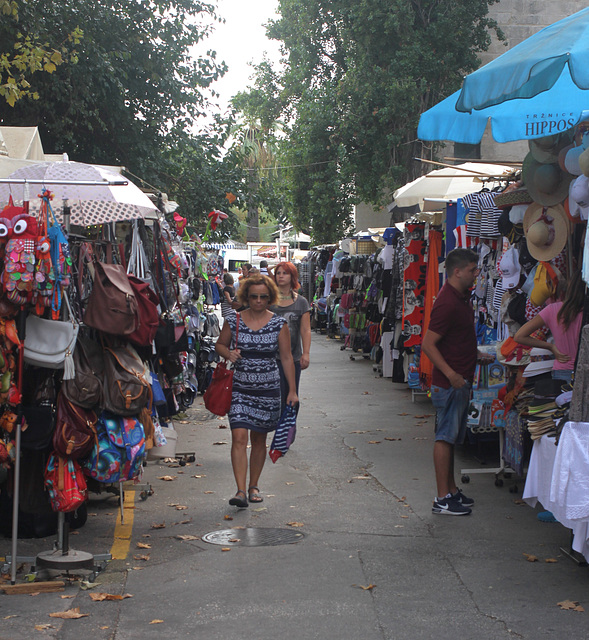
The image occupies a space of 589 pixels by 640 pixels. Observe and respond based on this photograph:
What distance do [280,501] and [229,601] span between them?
248 cm

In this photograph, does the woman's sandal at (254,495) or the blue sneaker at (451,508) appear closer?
the blue sneaker at (451,508)

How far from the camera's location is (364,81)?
2572 centimetres

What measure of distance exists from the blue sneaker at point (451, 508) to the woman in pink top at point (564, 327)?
1.29 m

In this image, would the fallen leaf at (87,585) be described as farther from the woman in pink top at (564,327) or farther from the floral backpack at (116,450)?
the woman in pink top at (564,327)

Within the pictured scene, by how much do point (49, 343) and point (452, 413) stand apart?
324 cm

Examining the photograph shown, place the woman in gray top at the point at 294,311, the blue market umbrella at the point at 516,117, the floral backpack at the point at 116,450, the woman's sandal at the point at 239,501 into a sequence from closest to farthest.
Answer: the floral backpack at the point at 116,450, the blue market umbrella at the point at 516,117, the woman's sandal at the point at 239,501, the woman in gray top at the point at 294,311

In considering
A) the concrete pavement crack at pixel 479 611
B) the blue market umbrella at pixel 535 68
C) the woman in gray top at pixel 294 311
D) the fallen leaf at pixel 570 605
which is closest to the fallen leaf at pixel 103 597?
the concrete pavement crack at pixel 479 611

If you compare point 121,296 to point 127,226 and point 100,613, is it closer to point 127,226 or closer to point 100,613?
point 100,613

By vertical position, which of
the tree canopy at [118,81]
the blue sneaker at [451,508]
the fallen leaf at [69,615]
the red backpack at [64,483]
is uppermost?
the tree canopy at [118,81]

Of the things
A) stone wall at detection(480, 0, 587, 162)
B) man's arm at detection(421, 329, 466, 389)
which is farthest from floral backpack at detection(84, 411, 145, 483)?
stone wall at detection(480, 0, 587, 162)

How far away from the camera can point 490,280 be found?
9.10 m

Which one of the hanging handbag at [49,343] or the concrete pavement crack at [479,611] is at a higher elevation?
the hanging handbag at [49,343]

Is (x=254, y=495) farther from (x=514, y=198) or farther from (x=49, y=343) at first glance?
(x=514, y=198)

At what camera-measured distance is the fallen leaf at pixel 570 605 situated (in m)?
4.82
